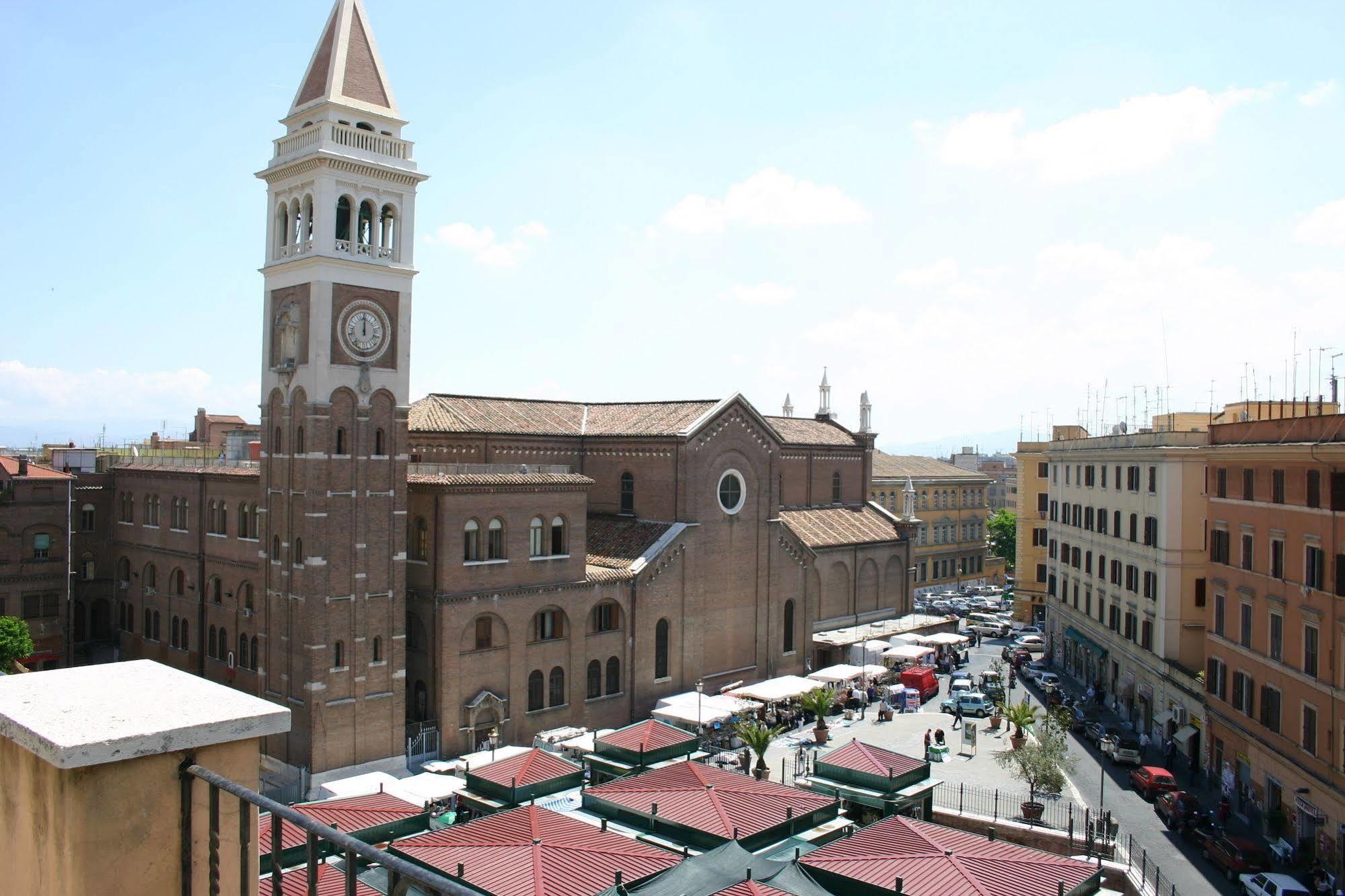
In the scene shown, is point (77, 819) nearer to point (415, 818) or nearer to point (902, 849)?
point (902, 849)

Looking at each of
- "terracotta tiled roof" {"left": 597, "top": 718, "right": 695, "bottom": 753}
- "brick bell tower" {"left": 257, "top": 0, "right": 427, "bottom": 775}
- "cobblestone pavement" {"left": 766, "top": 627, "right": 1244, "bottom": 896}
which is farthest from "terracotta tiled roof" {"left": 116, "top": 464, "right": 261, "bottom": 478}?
"cobblestone pavement" {"left": 766, "top": 627, "right": 1244, "bottom": 896}

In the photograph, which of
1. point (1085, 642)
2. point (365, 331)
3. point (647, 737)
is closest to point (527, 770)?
point (647, 737)

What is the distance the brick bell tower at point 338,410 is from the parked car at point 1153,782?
26.0 meters

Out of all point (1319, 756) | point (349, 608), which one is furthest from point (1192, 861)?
point (349, 608)

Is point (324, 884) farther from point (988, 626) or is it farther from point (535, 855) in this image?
point (988, 626)

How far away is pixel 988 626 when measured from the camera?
7031cm

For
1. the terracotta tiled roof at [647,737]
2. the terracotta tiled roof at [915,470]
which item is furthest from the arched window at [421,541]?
the terracotta tiled roof at [915,470]

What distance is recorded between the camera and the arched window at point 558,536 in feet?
136

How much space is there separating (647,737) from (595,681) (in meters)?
8.94

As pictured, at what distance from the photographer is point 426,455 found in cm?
4469

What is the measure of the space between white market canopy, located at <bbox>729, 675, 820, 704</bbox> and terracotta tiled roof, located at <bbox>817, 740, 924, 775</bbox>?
11.9m

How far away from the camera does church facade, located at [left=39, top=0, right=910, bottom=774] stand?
3600 cm

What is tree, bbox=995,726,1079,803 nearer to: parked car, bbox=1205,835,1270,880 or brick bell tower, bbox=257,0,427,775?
parked car, bbox=1205,835,1270,880

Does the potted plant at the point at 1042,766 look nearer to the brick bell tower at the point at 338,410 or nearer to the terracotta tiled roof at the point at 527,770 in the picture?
the terracotta tiled roof at the point at 527,770
